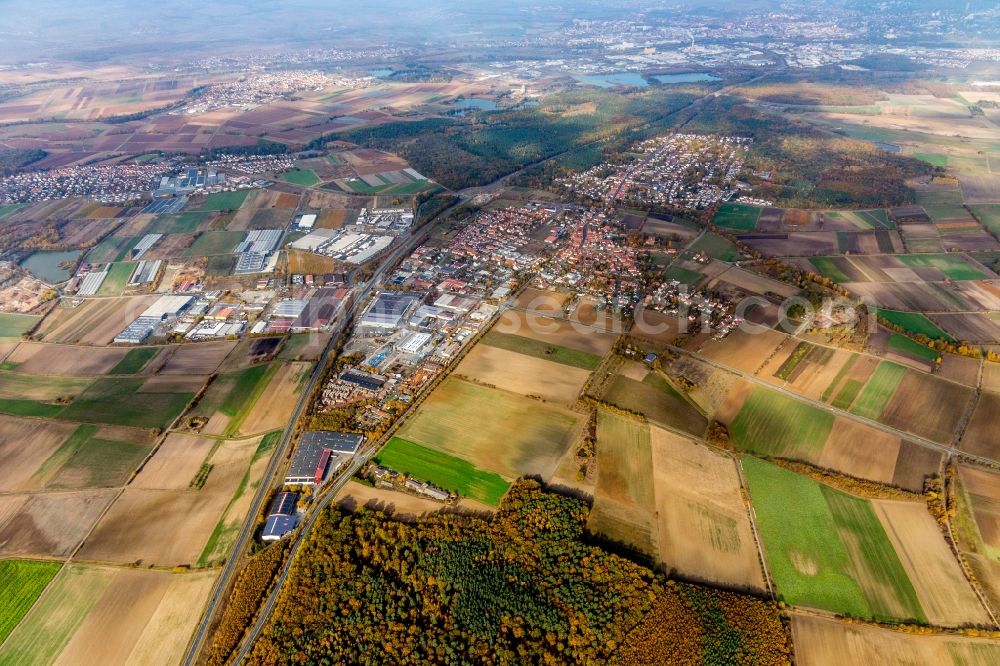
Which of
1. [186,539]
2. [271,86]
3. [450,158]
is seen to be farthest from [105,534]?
[271,86]

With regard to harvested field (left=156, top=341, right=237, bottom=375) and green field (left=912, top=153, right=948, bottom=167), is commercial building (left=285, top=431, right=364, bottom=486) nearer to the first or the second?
harvested field (left=156, top=341, right=237, bottom=375)

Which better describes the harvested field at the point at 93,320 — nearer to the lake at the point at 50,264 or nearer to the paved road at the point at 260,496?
the lake at the point at 50,264

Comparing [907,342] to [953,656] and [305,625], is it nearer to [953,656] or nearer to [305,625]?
[953,656]

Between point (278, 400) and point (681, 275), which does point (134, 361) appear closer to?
point (278, 400)

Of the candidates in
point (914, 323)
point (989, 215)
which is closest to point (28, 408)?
point (914, 323)

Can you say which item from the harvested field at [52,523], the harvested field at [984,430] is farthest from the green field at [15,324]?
the harvested field at [984,430]

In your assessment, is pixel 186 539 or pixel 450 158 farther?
pixel 450 158

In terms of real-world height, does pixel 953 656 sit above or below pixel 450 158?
below
